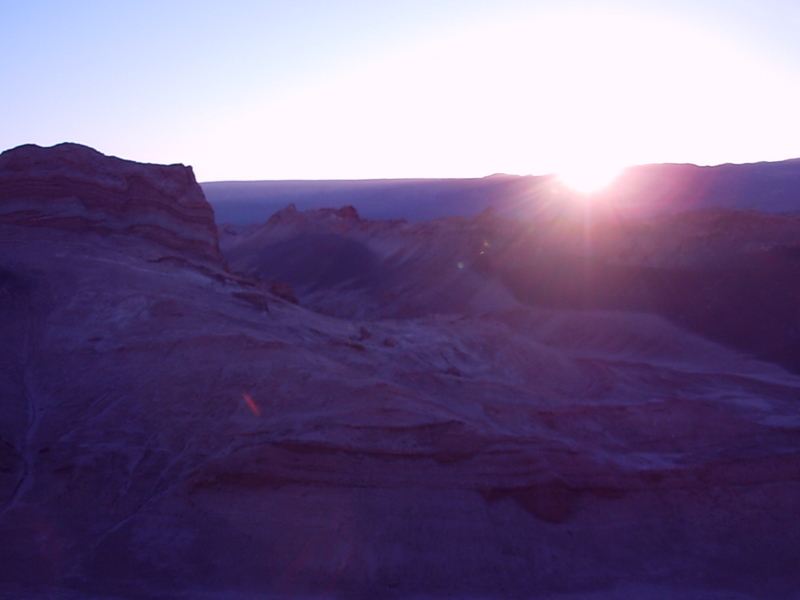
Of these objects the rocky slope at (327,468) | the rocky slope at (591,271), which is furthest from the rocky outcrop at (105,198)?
the rocky slope at (591,271)

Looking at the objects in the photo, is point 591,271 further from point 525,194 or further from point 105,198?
point 525,194

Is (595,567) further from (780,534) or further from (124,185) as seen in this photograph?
(124,185)

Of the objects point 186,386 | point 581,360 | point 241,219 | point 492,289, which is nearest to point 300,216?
point 492,289

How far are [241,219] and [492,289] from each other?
4912 cm

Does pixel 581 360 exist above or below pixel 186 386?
below

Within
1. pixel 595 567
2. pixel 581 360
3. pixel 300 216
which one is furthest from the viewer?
pixel 300 216

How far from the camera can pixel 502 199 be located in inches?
2339

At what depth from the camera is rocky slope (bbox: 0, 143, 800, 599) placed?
551 cm

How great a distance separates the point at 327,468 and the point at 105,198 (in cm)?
699

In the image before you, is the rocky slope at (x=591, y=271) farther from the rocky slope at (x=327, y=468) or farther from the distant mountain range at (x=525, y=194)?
the distant mountain range at (x=525, y=194)

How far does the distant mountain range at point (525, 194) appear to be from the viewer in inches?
1898

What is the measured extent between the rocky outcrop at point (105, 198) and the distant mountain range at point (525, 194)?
92.5 ft

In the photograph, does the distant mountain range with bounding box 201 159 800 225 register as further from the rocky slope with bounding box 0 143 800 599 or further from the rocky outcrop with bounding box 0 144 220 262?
the rocky slope with bounding box 0 143 800 599

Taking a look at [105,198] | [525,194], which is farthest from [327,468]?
[525,194]
